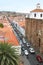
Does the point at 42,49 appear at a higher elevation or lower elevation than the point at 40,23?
lower

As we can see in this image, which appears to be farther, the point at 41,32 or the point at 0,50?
the point at 41,32

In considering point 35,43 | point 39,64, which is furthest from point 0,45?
point 35,43

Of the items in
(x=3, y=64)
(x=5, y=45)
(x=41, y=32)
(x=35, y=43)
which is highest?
(x=5, y=45)

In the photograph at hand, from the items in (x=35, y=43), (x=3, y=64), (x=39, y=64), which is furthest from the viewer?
(x=35, y=43)

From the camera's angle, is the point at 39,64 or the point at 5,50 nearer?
the point at 5,50

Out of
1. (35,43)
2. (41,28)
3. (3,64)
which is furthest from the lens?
(35,43)

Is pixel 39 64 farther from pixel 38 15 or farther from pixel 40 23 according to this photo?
pixel 38 15

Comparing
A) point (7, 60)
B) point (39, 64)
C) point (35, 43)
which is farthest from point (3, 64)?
point (35, 43)

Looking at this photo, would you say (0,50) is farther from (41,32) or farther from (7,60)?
(41,32)

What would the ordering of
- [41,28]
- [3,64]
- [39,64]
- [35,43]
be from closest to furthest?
[3,64] < [39,64] < [41,28] < [35,43]
